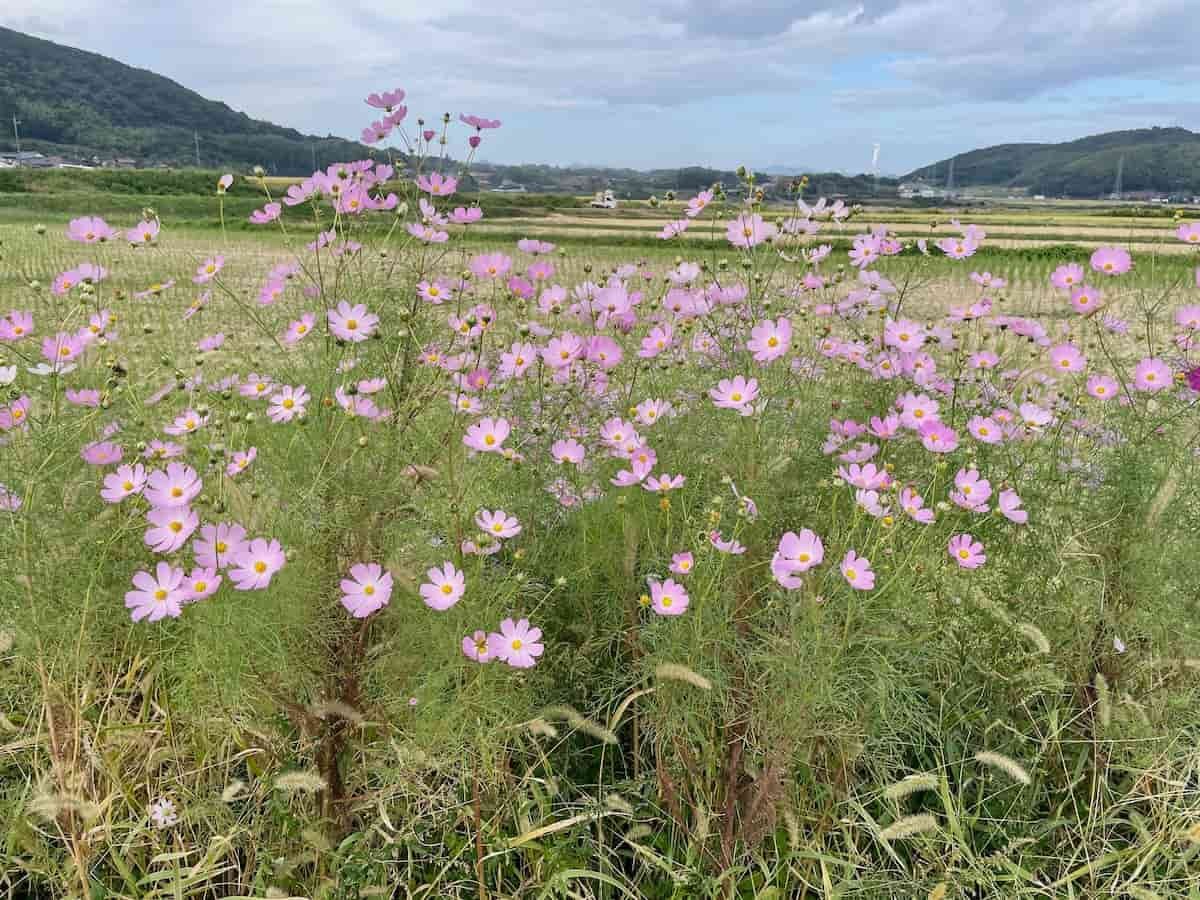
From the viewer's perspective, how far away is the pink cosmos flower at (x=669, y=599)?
1.43 metres

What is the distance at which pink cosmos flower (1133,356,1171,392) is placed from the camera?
75.0 inches

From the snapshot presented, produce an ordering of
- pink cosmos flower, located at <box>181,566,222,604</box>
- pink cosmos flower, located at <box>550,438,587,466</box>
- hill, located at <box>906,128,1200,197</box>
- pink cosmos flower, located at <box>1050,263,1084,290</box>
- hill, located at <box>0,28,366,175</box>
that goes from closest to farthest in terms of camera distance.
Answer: pink cosmos flower, located at <box>181,566,222,604</box> → pink cosmos flower, located at <box>550,438,587,466</box> → pink cosmos flower, located at <box>1050,263,1084,290</box> → hill, located at <box>906,128,1200,197</box> → hill, located at <box>0,28,366,175</box>

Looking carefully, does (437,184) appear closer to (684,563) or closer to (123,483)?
(123,483)

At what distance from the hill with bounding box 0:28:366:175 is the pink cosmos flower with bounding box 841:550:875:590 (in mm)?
106928

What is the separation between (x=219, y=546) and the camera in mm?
1368

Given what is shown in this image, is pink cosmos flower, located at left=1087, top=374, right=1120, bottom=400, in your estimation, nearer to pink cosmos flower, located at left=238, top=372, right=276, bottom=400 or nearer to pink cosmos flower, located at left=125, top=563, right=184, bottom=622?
pink cosmos flower, located at left=238, top=372, right=276, bottom=400

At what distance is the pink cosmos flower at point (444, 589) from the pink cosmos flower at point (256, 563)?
0.82 ft

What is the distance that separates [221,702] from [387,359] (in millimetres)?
772

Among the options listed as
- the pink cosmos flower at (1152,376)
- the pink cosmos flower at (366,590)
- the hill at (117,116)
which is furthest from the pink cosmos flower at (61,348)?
the hill at (117,116)

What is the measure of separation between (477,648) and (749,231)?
1268 millimetres

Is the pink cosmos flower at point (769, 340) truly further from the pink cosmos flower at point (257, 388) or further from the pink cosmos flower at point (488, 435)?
the pink cosmos flower at point (257, 388)

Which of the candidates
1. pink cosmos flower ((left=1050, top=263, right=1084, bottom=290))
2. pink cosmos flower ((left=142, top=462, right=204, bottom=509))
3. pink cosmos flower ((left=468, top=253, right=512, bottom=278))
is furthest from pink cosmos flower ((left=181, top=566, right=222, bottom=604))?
pink cosmos flower ((left=1050, top=263, right=1084, bottom=290))

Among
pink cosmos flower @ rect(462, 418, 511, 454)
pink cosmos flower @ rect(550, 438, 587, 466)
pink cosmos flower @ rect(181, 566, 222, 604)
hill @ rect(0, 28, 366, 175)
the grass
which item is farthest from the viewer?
hill @ rect(0, 28, 366, 175)

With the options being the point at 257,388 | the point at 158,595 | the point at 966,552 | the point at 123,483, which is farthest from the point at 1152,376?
the point at 123,483
